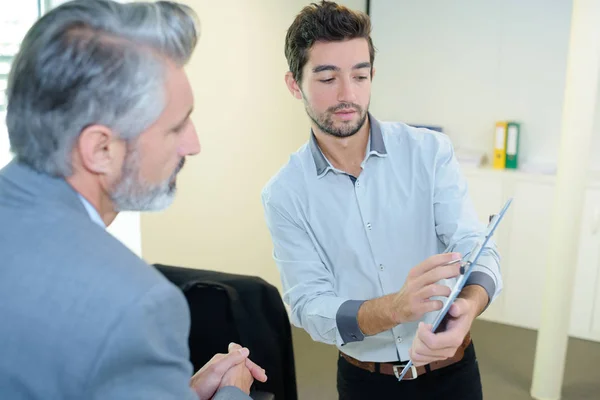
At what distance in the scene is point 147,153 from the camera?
0.88 metres

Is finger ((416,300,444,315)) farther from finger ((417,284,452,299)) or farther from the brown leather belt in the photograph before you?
the brown leather belt

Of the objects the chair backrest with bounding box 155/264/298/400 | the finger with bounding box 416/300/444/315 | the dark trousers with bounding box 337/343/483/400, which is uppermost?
the finger with bounding box 416/300/444/315

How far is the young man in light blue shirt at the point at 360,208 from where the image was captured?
1602 millimetres

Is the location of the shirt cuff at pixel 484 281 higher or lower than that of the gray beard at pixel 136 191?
lower

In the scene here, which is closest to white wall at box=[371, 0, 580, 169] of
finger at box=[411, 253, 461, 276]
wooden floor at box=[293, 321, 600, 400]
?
wooden floor at box=[293, 321, 600, 400]

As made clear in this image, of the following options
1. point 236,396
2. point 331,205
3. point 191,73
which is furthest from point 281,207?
point 191,73

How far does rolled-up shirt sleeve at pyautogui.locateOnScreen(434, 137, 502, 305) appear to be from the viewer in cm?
151

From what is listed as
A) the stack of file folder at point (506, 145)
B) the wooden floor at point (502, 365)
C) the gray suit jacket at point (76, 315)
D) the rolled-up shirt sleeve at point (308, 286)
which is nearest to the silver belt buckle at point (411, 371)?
the rolled-up shirt sleeve at point (308, 286)

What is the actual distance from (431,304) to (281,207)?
1.83 feet

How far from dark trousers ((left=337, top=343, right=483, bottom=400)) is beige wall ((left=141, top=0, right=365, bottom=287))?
49.7 inches

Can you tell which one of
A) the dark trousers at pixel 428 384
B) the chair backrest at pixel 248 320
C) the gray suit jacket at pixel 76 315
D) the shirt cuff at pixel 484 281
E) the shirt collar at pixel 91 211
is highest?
the shirt collar at pixel 91 211

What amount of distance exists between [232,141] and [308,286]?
1.67m

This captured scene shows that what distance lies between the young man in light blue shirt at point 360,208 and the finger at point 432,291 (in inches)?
12.3

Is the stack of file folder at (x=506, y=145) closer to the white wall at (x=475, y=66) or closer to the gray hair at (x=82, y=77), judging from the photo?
the white wall at (x=475, y=66)
